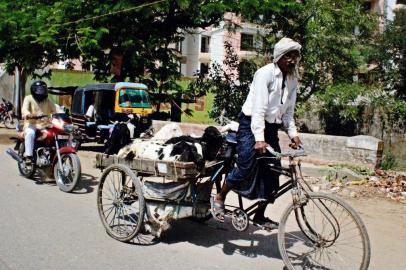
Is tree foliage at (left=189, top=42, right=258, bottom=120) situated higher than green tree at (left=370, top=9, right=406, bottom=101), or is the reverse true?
green tree at (left=370, top=9, right=406, bottom=101)

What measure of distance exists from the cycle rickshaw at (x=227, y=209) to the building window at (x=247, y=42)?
855cm

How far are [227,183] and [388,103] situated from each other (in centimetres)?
830

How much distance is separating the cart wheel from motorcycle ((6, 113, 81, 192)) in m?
2.06

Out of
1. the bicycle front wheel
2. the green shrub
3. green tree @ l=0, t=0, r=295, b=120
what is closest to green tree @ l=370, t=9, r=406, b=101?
the green shrub

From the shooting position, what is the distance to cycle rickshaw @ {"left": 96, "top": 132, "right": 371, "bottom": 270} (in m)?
4.29

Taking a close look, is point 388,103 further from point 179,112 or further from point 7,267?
point 7,267

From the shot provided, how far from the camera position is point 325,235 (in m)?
4.43

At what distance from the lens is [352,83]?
12.9 metres

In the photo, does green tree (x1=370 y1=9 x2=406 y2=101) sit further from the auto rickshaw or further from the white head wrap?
the white head wrap

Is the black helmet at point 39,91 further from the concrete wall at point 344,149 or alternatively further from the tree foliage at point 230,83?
the tree foliage at point 230,83

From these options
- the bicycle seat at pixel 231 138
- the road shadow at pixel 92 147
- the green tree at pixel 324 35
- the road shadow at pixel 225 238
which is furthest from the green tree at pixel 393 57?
the bicycle seat at pixel 231 138

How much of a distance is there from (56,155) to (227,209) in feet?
13.4

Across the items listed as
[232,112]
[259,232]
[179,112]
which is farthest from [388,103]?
[259,232]

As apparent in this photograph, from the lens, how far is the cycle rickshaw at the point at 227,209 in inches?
169
